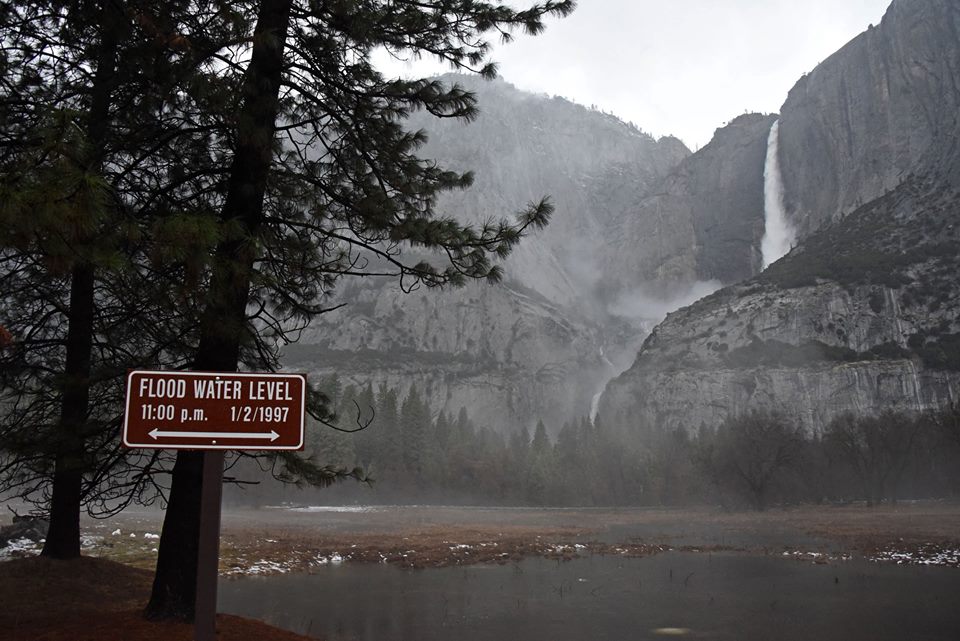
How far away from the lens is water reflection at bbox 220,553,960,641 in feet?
47.4

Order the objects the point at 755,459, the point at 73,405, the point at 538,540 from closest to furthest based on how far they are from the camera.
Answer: the point at 73,405
the point at 538,540
the point at 755,459

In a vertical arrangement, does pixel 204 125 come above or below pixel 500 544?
above

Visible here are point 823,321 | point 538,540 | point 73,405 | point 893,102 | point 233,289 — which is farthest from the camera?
point 893,102

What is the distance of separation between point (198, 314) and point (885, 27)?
738ft

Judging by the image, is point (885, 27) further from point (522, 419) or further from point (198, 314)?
point (198, 314)

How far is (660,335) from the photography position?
483ft

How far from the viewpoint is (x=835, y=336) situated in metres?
122

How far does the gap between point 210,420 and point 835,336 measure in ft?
440

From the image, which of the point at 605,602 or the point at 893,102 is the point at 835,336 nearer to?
the point at 893,102

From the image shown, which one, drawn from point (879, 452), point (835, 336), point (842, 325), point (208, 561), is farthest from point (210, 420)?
point (842, 325)

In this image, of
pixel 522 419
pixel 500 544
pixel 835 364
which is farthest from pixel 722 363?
A: pixel 500 544

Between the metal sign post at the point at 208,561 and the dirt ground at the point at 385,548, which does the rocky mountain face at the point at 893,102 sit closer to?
the dirt ground at the point at 385,548

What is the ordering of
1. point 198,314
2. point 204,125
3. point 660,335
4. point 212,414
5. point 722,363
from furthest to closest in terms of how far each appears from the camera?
1. point 660,335
2. point 722,363
3. point 204,125
4. point 198,314
5. point 212,414

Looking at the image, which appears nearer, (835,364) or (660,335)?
(835,364)
